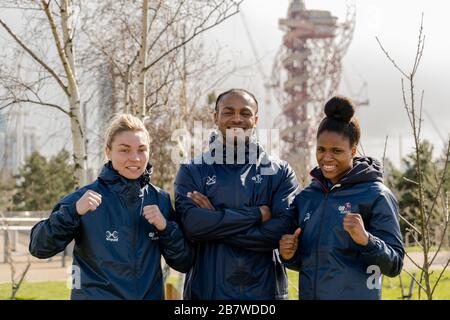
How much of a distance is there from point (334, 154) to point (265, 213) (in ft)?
1.98

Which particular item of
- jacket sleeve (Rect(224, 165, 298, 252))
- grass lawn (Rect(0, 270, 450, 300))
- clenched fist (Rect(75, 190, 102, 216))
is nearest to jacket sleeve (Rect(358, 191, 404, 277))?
jacket sleeve (Rect(224, 165, 298, 252))

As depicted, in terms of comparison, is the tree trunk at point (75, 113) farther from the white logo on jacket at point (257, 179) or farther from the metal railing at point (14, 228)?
the metal railing at point (14, 228)

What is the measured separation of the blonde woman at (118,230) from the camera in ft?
13.9

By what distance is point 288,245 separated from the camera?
4.36 m

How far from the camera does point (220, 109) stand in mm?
4676

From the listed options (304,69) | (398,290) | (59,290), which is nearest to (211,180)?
(59,290)

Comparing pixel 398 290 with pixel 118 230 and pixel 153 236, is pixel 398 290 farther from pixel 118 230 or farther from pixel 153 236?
Result: pixel 118 230

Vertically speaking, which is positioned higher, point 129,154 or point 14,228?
point 129,154

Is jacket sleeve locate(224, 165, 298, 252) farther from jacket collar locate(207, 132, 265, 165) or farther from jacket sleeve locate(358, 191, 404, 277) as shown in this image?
jacket sleeve locate(358, 191, 404, 277)

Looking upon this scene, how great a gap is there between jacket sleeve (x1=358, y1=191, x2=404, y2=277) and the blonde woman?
1183 millimetres

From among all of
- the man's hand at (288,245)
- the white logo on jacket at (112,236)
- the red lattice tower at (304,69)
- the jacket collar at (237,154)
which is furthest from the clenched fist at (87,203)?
the red lattice tower at (304,69)

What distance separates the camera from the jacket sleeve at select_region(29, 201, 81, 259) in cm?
416
